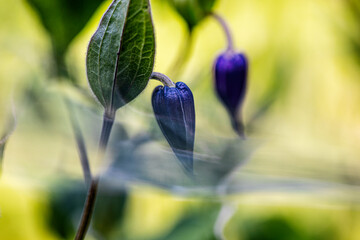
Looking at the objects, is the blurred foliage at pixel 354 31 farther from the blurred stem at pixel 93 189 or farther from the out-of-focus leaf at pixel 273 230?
the blurred stem at pixel 93 189

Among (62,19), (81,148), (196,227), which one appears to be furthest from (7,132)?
(196,227)

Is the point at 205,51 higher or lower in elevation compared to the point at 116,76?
lower

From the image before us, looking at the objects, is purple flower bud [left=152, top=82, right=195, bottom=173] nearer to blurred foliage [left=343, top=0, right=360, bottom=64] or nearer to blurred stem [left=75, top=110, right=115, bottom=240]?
blurred stem [left=75, top=110, right=115, bottom=240]

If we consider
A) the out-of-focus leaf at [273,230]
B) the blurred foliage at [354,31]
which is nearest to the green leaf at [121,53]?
the out-of-focus leaf at [273,230]

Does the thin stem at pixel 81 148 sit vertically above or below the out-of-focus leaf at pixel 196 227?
above

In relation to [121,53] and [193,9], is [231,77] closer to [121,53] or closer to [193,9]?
[193,9]

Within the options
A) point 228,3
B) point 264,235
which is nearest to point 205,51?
point 228,3

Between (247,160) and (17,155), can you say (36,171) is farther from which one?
(247,160)

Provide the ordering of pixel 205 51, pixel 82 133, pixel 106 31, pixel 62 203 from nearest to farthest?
pixel 106 31
pixel 82 133
pixel 62 203
pixel 205 51
